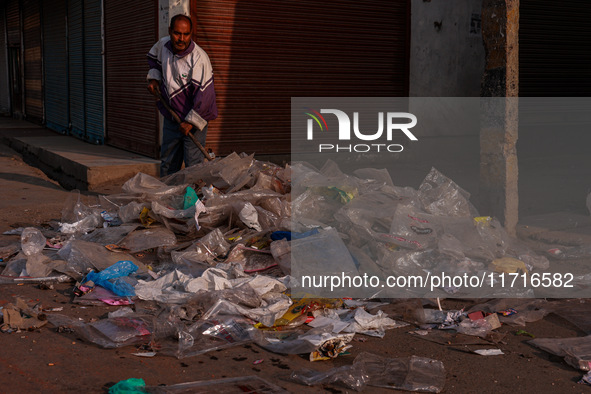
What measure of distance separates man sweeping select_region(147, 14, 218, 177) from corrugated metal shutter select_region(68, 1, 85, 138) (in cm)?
597

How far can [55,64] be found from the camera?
14094mm

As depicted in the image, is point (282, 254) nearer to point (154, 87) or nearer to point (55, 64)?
point (154, 87)

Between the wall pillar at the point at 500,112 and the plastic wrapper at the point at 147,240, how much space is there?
8.66 ft

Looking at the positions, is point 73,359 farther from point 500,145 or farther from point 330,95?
point 330,95

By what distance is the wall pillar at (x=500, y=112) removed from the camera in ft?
17.7

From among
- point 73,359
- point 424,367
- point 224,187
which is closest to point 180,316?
point 73,359

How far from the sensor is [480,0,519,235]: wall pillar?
541 centimetres

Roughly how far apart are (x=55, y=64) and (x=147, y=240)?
10305 mm

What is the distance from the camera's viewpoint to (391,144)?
10.3 metres

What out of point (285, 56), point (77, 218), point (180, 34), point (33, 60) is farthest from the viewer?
point (33, 60)

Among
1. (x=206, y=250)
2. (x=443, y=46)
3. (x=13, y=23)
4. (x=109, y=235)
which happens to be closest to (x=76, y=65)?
(x=443, y=46)

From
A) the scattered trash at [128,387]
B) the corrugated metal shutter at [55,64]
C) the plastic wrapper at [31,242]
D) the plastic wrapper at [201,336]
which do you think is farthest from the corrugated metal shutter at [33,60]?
the scattered trash at [128,387]

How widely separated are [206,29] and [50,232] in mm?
3944

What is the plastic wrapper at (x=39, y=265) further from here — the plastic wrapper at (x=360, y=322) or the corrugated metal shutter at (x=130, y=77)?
the corrugated metal shutter at (x=130, y=77)
